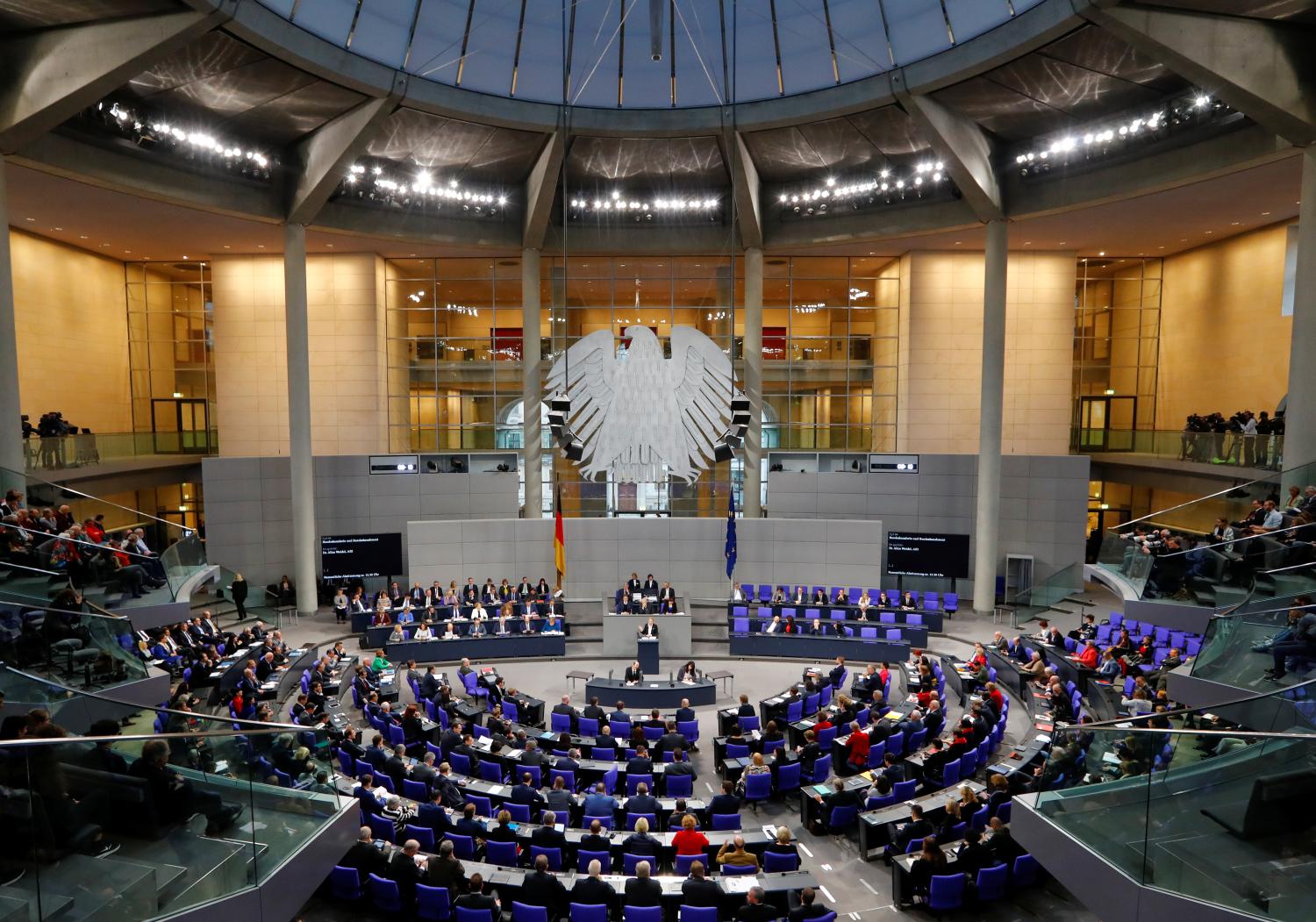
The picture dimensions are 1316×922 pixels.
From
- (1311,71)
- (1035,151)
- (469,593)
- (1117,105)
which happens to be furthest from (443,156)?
(1311,71)

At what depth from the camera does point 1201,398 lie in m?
24.2

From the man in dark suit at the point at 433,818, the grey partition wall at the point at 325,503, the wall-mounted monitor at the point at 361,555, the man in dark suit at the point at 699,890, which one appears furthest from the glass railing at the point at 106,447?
the man in dark suit at the point at 699,890

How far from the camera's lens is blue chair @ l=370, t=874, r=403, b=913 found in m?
8.34

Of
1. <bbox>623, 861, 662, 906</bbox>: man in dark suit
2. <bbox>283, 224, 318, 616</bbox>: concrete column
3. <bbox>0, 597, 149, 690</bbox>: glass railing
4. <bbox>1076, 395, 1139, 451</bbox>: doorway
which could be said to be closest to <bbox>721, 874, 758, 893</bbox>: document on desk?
<bbox>623, 861, 662, 906</bbox>: man in dark suit

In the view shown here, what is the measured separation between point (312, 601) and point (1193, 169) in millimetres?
24773

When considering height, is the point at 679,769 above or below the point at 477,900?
below

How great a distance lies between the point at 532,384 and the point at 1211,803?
68.2ft

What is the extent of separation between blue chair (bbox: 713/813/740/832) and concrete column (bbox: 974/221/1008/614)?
47.6 ft

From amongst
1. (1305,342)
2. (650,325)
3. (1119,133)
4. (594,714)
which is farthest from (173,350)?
(1305,342)

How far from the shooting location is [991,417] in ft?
70.1

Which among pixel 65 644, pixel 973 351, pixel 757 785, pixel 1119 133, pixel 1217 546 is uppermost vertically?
pixel 1119 133

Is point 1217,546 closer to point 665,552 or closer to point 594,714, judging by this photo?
point 594,714

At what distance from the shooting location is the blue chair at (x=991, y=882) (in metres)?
8.52

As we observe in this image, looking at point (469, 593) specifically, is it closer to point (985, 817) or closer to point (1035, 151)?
point (985, 817)
